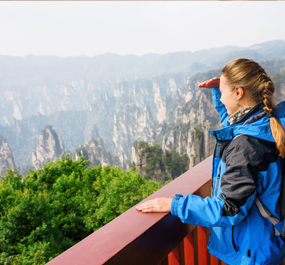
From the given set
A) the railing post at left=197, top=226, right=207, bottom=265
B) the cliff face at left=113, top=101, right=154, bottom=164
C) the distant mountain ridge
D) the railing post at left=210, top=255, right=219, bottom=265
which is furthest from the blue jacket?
the cliff face at left=113, top=101, right=154, bottom=164

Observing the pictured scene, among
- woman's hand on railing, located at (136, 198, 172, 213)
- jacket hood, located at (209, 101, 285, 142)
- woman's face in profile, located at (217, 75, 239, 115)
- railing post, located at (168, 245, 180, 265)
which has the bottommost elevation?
railing post, located at (168, 245, 180, 265)

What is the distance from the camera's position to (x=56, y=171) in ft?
39.1

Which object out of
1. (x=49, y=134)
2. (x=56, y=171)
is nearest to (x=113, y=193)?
(x=56, y=171)

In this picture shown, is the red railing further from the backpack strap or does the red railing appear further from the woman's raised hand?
the woman's raised hand

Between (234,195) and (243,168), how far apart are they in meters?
0.08

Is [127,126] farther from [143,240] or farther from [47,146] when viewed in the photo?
A: [143,240]

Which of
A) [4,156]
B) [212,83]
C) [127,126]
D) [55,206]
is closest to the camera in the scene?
[212,83]

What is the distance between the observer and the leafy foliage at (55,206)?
24.6 ft

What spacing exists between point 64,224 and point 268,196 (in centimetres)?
1035

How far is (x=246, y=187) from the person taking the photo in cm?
72

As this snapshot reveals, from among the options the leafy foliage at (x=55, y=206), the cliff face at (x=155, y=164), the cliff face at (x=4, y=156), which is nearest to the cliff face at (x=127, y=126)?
the cliff face at (x=4, y=156)

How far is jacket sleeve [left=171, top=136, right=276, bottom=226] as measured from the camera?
0.73 metres

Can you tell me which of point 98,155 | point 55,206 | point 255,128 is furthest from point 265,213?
point 98,155

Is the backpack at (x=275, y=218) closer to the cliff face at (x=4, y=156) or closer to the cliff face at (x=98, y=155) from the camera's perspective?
the cliff face at (x=98, y=155)
